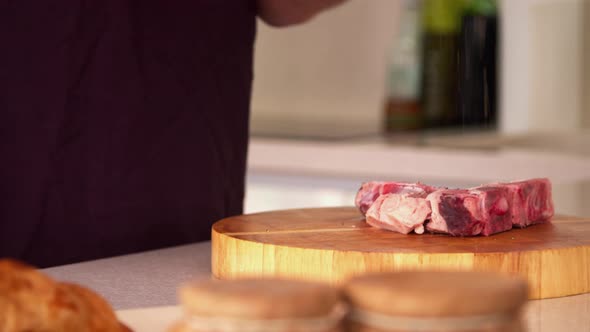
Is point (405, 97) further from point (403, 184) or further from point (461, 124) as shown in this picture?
point (403, 184)

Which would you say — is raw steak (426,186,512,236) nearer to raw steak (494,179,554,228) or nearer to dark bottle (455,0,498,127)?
raw steak (494,179,554,228)

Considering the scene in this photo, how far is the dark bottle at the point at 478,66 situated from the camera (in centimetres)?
375

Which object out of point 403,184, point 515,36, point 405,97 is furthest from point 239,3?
point 515,36

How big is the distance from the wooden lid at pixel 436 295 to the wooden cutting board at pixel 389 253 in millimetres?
443

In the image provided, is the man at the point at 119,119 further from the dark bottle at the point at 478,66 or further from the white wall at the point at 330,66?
the dark bottle at the point at 478,66

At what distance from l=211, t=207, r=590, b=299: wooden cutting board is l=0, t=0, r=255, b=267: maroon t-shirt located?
9.7 inches

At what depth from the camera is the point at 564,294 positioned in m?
0.93

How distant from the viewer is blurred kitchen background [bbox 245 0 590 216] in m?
3.03

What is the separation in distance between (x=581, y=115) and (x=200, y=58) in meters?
2.76

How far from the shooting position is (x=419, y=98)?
3693mm

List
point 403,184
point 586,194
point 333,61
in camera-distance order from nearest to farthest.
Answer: point 403,184 < point 586,194 < point 333,61

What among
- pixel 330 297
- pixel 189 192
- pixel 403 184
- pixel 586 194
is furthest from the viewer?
pixel 586 194

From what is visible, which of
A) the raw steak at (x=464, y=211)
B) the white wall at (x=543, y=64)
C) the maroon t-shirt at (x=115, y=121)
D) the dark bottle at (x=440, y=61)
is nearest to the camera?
the raw steak at (x=464, y=211)

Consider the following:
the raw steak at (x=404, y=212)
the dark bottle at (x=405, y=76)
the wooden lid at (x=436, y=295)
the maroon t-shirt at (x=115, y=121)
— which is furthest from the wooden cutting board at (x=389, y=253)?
the dark bottle at (x=405, y=76)
